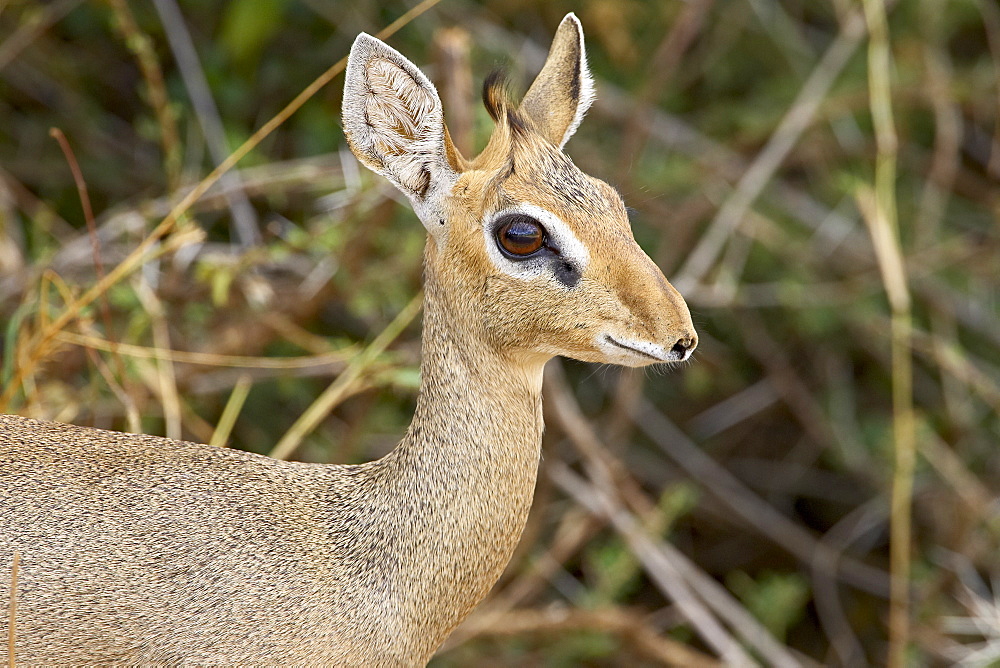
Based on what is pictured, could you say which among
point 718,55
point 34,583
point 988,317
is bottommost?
point 988,317

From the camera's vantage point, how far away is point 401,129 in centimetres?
188

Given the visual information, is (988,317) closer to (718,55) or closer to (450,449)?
(718,55)

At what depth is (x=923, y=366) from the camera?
4016mm

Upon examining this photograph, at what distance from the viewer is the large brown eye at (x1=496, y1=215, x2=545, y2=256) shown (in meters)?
1.77

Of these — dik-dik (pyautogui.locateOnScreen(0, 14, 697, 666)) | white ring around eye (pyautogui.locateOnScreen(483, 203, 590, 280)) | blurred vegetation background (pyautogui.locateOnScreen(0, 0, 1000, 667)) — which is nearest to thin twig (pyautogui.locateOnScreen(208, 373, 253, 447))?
blurred vegetation background (pyautogui.locateOnScreen(0, 0, 1000, 667))

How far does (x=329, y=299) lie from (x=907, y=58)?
81.4 inches

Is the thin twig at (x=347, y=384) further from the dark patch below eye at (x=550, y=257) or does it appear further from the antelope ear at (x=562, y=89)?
the dark patch below eye at (x=550, y=257)

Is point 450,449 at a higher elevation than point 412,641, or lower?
higher

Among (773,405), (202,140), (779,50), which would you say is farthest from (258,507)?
(779,50)

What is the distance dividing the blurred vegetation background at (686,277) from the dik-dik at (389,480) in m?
1.14

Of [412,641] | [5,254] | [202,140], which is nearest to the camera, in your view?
[412,641]

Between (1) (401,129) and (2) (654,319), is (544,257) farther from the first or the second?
(1) (401,129)

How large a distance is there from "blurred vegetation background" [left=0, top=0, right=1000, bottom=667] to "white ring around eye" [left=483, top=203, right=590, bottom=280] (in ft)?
4.06

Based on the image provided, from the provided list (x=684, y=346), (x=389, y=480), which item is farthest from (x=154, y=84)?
(x=684, y=346)
